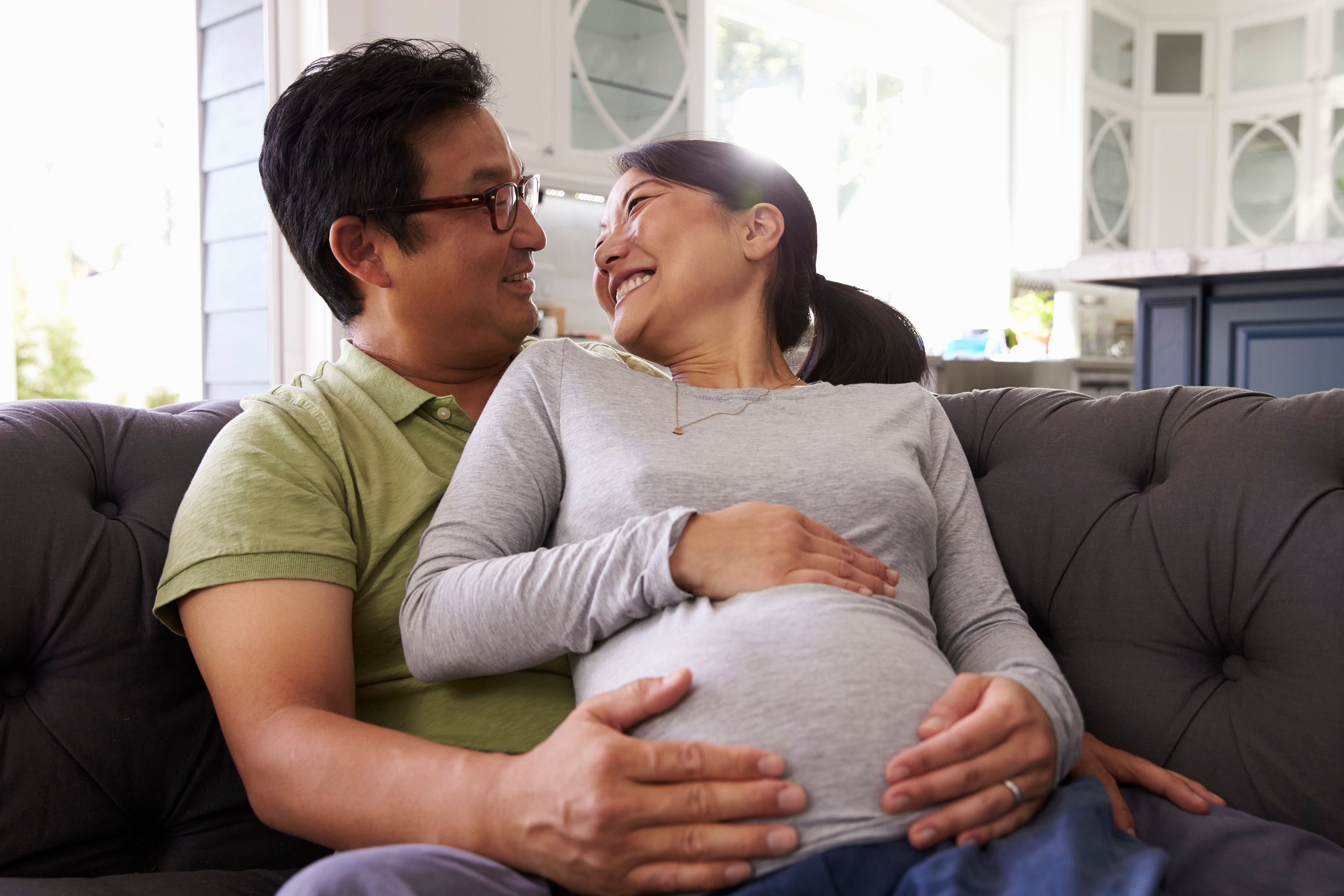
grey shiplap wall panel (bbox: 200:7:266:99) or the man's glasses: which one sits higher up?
grey shiplap wall panel (bbox: 200:7:266:99)

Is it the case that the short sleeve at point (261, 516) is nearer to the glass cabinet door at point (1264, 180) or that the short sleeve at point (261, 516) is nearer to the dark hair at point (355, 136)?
the dark hair at point (355, 136)

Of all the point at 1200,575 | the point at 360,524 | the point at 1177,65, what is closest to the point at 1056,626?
the point at 1200,575

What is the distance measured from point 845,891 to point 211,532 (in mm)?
686

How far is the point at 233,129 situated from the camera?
9.89 feet

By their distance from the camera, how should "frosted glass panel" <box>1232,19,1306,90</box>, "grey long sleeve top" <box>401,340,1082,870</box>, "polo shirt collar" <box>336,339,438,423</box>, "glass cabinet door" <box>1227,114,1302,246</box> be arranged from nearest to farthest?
"grey long sleeve top" <box>401,340,1082,870</box> < "polo shirt collar" <box>336,339,438,423</box> < "frosted glass panel" <box>1232,19,1306,90</box> < "glass cabinet door" <box>1227,114,1302,246</box>

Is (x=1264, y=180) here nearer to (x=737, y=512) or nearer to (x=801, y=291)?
(x=801, y=291)

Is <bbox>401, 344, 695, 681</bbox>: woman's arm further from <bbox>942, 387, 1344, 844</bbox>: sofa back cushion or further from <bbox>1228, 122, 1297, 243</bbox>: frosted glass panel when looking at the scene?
<bbox>1228, 122, 1297, 243</bbox>: frosted glass panel

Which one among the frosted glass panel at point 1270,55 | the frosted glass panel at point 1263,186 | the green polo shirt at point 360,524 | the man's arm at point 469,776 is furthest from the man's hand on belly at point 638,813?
the frosted glass panel at point 1270,55

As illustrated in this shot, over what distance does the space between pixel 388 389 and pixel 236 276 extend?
6.81ft

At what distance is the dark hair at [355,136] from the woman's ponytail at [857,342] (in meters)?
0.59

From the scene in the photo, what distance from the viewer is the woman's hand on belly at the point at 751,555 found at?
3.11ft

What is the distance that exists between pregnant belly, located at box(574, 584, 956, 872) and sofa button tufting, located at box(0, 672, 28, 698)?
62cm

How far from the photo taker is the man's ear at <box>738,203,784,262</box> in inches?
55.3

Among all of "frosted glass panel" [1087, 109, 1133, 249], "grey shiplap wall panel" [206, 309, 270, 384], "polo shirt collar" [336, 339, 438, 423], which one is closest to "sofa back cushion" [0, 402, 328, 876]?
"polo shirt collar" [336, 339, 438, 423]
